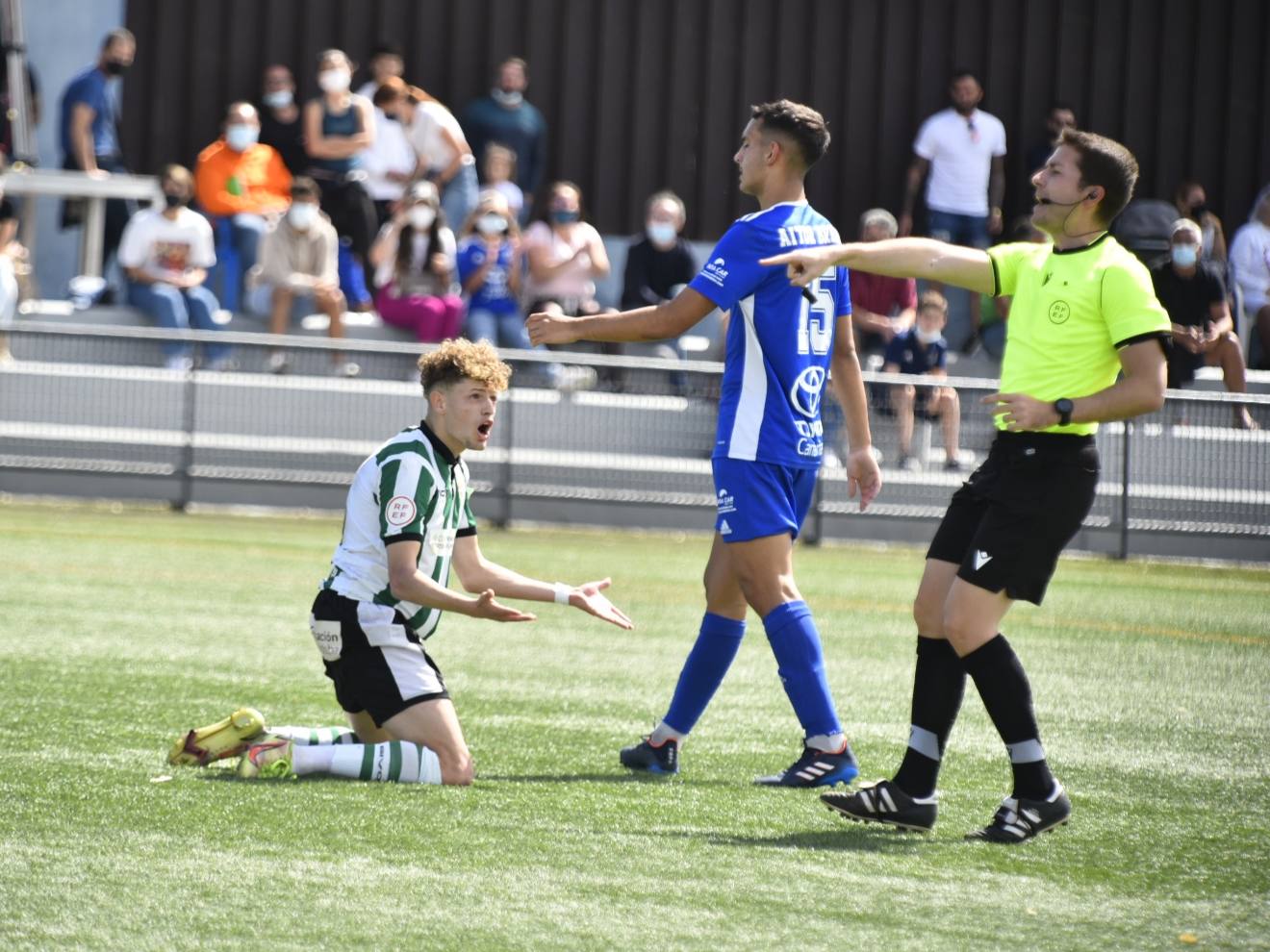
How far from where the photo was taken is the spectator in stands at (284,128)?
1706 cm

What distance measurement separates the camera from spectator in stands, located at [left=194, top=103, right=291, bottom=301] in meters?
16.7

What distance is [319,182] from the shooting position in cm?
1695

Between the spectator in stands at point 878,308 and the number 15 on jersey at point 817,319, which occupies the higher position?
the spectator in stands at point 878,308

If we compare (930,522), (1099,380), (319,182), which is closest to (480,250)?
(319,182)

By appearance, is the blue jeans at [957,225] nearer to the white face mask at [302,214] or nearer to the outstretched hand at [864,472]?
the white face mask at [302,214]

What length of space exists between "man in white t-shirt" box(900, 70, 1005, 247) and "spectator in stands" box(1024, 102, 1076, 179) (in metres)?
1.08

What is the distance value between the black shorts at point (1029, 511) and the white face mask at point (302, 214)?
11.3 m

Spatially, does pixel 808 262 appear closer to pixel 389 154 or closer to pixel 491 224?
pixel 491 224

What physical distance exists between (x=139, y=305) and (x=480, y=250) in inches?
118

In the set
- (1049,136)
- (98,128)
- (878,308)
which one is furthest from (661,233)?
(98,128)

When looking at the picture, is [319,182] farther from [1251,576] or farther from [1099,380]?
[1099,380]

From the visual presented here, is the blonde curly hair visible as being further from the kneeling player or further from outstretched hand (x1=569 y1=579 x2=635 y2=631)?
outstretched hand (x1=569 y1=579 x2=635 y2=631)

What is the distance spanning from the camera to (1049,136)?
62.2 feet

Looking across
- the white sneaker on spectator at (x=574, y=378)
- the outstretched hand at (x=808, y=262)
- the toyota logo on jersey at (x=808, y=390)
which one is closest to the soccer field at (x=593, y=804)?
the toyota logo on jersey at (x=808, y=390)
